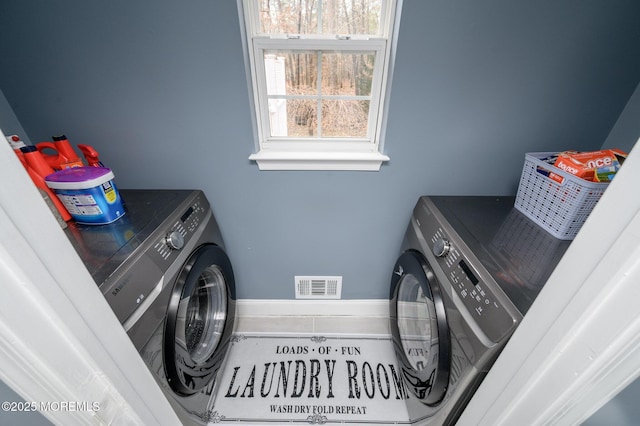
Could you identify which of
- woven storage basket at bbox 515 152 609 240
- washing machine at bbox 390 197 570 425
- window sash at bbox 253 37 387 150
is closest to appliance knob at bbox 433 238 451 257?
washing machine at bbox 390 197 570 425

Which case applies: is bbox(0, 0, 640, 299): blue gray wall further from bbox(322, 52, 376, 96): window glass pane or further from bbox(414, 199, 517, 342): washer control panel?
bbox(414, 199, 517, 342): washer control panel

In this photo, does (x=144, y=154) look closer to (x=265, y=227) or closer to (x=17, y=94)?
(x=17, y=94)

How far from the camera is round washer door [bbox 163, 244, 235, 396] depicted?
31.3 inches

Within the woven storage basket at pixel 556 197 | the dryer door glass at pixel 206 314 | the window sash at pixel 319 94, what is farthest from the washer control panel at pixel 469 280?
the dryer door glass at pixel 206 314

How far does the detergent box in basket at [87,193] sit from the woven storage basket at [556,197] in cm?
154

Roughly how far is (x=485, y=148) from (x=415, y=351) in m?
0.95

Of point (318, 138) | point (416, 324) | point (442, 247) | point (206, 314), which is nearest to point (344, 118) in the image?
point (318, 138)

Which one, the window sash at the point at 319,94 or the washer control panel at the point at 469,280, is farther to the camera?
the window sash at the point at 319,94

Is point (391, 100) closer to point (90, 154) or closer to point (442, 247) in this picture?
point (442, 247)

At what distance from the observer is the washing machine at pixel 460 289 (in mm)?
654

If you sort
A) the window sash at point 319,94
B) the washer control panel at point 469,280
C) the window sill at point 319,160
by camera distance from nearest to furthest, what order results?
the washer control panel at point 469,280
the window sash at point 319,94
the window sill at point 319,160

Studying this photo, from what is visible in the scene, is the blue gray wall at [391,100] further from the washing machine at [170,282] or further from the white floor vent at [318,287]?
the white floor vent at [318,287]

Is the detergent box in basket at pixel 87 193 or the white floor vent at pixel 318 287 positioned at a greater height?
the detergent box in basket at pixel 87 193

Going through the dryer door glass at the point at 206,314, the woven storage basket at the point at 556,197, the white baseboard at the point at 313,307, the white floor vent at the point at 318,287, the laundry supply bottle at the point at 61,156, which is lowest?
the white baseboard at the point at 313,307
